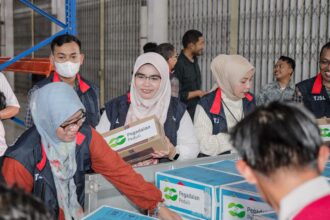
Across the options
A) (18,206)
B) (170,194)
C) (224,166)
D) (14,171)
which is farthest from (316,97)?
(18,206)

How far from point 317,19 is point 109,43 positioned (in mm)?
4701

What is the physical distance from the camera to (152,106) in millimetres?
2703

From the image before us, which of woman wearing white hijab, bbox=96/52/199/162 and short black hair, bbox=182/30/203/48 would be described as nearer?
woman wearing white hijab, bbox=96/52/199/162

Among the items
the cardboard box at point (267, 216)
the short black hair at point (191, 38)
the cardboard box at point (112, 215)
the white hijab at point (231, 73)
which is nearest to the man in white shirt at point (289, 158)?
the cardboard box at point (267, 216)

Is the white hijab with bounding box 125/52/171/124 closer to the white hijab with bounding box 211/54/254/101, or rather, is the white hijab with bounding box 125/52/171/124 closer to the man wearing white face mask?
the white hijab with bounding box 211/54/254/101

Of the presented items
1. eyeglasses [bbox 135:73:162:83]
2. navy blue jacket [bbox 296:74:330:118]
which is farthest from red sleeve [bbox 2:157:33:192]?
navy blue jacket [bbox 296:74:330:118]

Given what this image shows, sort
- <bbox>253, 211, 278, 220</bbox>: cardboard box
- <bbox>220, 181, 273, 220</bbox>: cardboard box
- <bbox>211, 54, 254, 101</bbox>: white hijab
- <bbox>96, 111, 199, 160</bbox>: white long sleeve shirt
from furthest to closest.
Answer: <bbox>211, 54, 254, 101</bbox>: white hijab
<bbox>96, 111, 199, 160</bbox>: white long sleeve shirt
<bbox>220, 181, 273, 220</bbox>: cardboard box
<bbox>253, 211, 278, 220</bbox>: cardboard box

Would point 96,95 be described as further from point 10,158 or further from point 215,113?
point 10,158

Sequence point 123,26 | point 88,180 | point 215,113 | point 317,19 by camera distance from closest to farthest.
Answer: point 88,180, point 215,113, point 317,19, point 123,26

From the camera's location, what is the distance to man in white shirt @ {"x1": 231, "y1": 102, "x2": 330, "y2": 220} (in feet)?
3.24

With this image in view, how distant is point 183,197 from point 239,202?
0.80 ft

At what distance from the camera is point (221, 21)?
6.07m

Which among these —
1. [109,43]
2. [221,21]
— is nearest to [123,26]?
[109,43]

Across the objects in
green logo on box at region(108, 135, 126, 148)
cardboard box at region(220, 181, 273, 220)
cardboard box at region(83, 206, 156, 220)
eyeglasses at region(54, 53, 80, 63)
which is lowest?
cardboard box at region(83, 206, 156, 220)
